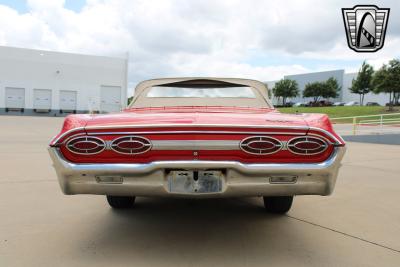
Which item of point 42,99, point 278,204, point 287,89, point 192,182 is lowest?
point 278,204

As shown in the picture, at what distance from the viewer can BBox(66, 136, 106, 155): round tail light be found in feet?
9.18

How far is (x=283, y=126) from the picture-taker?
2.79 metres

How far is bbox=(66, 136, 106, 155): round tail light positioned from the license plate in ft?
1.81

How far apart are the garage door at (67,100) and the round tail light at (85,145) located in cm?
4204

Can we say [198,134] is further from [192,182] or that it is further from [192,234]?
[192,234]

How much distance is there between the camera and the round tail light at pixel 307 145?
9.15 ft

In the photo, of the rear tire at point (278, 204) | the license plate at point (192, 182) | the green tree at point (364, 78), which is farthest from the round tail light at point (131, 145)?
the green tree at point (364, 78)

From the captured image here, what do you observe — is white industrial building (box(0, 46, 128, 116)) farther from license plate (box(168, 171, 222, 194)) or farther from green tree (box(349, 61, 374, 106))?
license plate (box(168, 171, 222, 194))

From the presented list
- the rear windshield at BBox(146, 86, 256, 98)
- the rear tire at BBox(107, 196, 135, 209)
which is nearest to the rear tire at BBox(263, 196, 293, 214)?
the rear windshield at BBox(146, 86, 256, 98)

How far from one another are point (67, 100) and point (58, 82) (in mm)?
2137

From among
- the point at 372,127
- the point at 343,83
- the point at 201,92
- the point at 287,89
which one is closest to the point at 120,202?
the point at 201,92

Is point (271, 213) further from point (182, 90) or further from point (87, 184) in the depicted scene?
point (87, 184)

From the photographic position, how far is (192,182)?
2.76 meters

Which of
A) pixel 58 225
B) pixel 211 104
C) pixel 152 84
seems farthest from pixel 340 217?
pixel 58 225
